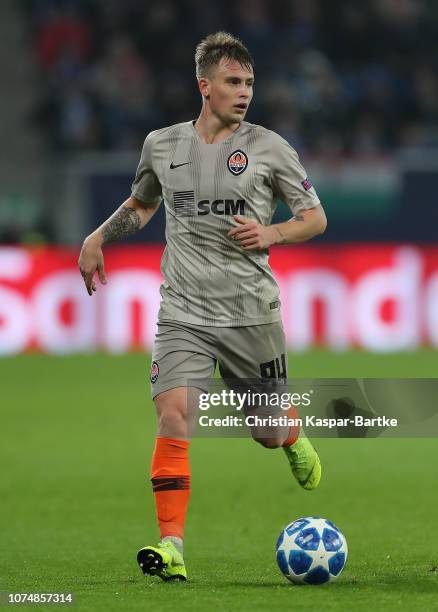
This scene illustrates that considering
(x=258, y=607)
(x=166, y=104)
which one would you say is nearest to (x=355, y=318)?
(x=166, y=104)

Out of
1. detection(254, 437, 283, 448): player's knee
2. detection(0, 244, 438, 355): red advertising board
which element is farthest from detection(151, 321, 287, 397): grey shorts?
detection(0, 244, 438, 355): red advertising board

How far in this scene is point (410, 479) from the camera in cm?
840

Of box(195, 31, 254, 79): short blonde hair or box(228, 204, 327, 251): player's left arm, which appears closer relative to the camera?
box(228, 204, 327, 251): player's left arm

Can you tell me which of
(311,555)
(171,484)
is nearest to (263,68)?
(171,484)

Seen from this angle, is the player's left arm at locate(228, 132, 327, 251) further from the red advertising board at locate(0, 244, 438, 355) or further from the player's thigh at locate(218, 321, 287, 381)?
the red advertising board at locate(0, 244, 438, 355)

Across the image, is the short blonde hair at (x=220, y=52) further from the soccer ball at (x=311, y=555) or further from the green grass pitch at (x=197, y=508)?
the green grass pitch at (x=197, y=508)

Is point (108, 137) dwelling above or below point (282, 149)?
above

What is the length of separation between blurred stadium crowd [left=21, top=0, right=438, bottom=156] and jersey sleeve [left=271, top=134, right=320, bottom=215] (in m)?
12.4

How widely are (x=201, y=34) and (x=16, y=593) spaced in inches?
589

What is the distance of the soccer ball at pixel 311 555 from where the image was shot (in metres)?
5.03

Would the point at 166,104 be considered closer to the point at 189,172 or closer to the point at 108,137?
the point at 108,137

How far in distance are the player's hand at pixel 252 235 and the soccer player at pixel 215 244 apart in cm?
5

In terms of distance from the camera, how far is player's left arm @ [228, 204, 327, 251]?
5.16m

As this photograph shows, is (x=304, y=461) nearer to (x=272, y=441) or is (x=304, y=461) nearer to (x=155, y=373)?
(x=272, y=441)
